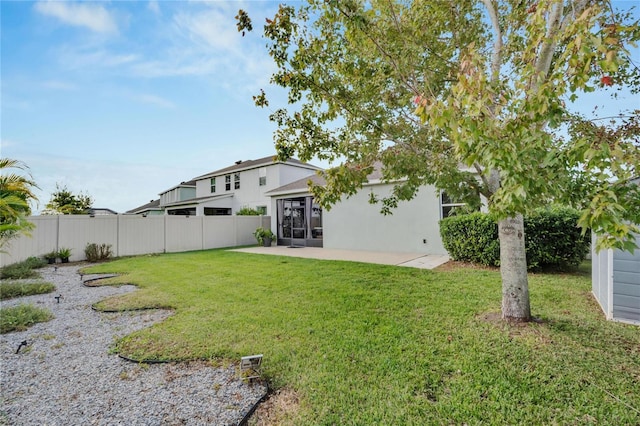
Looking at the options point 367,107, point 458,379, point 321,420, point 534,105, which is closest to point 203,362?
point 321,420

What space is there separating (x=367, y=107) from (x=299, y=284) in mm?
4217

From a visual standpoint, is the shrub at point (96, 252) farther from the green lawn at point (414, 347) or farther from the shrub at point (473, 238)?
the shrub at point (473, 238)

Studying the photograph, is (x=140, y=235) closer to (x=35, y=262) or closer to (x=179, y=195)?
(x=35, y=262)

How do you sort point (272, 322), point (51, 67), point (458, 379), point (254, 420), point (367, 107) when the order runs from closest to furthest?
point (254, 420)
point (458, 379)
point (272, 322)
point (367, 107)
point (51, 67)

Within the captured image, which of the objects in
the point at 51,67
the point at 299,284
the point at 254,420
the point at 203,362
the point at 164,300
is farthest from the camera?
the point at 51,67

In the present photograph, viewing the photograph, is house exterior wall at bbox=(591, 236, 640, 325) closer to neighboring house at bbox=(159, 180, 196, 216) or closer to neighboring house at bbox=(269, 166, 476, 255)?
neighboring house at bbox=(269, 166, 476, 255)

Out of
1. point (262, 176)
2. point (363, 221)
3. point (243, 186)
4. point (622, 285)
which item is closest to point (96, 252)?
point (363, 221)

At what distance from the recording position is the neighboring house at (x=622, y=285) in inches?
151

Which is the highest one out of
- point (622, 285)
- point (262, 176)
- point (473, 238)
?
point (262, 176)

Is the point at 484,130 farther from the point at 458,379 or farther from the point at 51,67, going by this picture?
the point at 51,67

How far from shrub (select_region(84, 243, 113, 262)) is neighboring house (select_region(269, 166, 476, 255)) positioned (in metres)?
8.17

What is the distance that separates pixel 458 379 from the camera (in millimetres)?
2787

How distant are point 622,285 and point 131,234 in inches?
646

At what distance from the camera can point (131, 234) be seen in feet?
45.1
